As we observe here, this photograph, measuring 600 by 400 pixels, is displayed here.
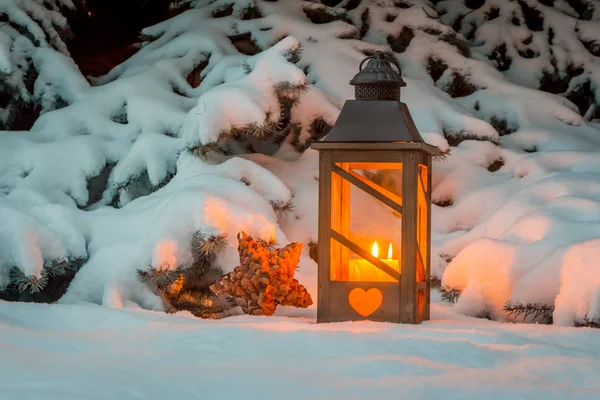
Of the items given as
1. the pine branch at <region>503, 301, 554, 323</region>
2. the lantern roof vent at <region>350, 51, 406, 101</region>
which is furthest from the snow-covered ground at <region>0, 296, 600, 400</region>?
the lantern roof vent at <region>350, 51, 406, 101</region>

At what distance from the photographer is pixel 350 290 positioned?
2.77 metres

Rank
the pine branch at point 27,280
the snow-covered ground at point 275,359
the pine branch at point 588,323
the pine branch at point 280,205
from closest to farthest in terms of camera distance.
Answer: the snow-covered ground at point 275,359 → the pine branch at point 588,323 → the pine branch at point 27,280 → the pine branch at point 280,205

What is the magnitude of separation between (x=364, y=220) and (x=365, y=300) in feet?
1.03

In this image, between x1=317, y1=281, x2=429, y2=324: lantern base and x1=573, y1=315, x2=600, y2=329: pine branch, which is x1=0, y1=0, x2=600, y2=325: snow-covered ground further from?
x1=317, y1=281, x2=429, y2=324: lantern base

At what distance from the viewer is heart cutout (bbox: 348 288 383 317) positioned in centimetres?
276

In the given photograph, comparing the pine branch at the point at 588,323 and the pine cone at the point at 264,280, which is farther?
the pine cone at the point at 264,280

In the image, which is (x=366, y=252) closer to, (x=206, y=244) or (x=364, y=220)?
(x=364, y=220)

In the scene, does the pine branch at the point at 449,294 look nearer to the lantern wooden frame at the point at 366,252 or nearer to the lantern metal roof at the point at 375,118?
the lantern wooden frame at the point at 366,252

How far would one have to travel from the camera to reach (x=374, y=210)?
294cm

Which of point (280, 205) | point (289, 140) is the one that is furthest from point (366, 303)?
point (289, 140)

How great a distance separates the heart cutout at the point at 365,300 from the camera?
109 inches

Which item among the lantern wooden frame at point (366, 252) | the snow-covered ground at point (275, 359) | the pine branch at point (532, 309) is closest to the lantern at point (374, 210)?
the lantern wooden frame at point (366, 252)

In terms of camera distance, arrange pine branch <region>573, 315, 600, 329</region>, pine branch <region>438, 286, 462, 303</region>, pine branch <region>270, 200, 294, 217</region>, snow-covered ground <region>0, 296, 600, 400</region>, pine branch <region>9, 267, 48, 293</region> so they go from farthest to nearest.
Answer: pine branch <region>270, 200, 294, 217</region>, pine branch <region>438, 286, 462, 303</region>, pine branch <region>9, 267, 48, 293</region>, pine branch <region>573, 315, 600, 329</region>, snow-covered ground <region>0, 296, 600, 400</region>

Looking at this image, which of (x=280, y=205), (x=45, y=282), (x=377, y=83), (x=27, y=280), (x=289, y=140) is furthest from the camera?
(x=289, y=140)
